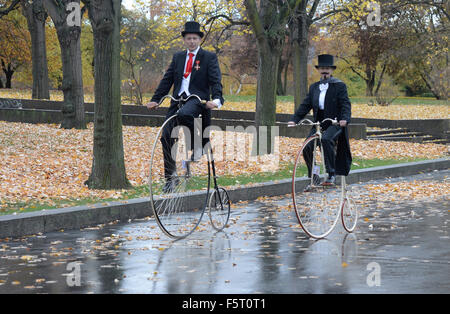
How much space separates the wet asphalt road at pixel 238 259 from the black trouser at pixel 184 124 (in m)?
0.97

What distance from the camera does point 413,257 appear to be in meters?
8.53

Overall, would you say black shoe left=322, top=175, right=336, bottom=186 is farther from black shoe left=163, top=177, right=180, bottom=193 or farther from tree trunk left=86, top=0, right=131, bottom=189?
tree trunk left=86, top=0, right=131, bottom=189

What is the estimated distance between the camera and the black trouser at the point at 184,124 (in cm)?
954

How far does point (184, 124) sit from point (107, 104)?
14.2 feet

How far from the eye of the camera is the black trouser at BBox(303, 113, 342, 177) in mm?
10094

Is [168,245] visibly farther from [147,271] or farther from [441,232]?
[441,232]

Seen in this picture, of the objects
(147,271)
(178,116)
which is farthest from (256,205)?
(147,271)

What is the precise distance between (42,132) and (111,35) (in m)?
10.9

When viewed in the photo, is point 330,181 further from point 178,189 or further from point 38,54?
point 38,54

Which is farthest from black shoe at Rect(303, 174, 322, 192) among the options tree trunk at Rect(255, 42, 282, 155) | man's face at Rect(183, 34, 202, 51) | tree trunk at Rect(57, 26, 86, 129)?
tree trunk at Rect(57, 26, 86, 129)

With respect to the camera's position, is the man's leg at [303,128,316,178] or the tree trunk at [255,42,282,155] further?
the tree trunk at [255,42,282,155]

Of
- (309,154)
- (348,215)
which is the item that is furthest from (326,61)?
(348,215)

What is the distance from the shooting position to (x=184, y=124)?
31.8ft

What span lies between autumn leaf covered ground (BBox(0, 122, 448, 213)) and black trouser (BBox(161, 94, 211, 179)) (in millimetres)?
2658
